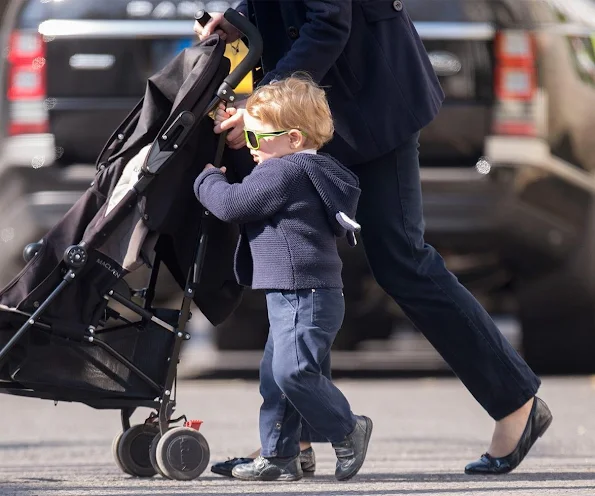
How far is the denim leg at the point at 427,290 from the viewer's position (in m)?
4.55

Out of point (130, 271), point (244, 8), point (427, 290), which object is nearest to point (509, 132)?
point (244, 8)

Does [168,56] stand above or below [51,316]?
above

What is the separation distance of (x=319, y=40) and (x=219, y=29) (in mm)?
401

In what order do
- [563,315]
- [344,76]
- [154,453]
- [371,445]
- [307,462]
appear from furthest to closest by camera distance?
[563,315]
[371,445]
[307,462]
[344,76]
[154,453]

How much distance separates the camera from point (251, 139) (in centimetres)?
435

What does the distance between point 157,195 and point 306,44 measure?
0.60 metres

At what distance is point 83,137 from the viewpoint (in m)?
6.78

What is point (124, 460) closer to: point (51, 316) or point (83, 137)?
point (51, 316)

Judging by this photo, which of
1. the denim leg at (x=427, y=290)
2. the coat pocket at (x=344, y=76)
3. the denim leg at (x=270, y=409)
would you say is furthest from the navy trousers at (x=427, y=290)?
the denim leg at (x=270, y=409)

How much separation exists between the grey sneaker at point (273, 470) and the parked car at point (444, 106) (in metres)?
2.41

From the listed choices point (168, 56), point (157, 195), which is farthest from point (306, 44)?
point (168, 56)

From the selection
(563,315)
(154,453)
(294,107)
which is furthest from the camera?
(563,315)

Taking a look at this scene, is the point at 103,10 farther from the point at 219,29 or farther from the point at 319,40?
the point at 319,40

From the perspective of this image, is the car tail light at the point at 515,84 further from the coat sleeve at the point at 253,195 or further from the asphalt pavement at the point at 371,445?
the coat sleeve at the point at 253,195
